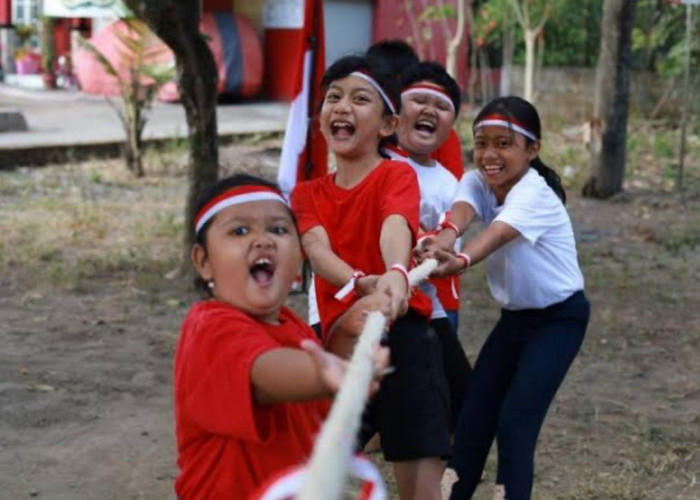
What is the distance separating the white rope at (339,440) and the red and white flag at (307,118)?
469 cm

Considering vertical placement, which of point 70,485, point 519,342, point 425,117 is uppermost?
point 425,117

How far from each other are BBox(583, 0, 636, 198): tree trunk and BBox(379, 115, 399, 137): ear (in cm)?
784

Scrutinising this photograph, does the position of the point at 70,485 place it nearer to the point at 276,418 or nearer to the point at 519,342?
the point at 519,342

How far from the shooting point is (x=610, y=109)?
11.1 meters

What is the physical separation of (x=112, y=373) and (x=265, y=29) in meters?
14.3

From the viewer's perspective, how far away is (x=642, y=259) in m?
8.86

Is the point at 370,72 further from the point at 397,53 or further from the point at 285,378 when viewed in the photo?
the point at 285,378

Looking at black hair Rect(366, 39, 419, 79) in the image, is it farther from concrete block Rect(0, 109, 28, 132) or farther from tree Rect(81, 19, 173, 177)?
concrete block Rect(0, 109, 28, 132)

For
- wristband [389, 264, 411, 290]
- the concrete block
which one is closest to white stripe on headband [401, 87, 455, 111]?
wristband [389, 264, 411, 290]

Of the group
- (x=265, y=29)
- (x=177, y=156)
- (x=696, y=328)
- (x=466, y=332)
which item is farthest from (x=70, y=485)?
(x=265, y=29)

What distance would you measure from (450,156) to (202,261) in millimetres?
2299

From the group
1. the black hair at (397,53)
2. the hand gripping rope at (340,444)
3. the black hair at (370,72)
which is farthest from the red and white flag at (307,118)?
the hand gripping rope at (340,444)

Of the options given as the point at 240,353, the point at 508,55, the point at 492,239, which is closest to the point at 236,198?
the point at 240,353

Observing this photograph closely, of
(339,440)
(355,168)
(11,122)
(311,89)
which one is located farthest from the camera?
(11,122)
